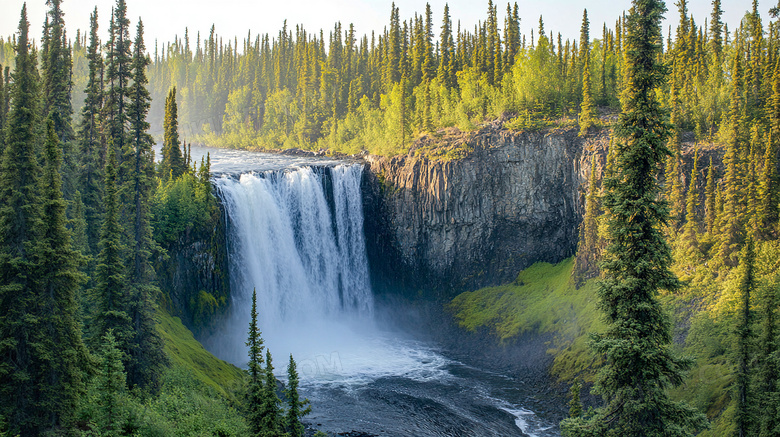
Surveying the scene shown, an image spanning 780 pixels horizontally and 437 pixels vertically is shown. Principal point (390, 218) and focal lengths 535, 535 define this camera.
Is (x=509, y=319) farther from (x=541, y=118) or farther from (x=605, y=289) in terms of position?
(x=605, y=289)

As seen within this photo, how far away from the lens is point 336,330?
169 ft

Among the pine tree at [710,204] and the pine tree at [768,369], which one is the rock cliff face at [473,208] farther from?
the pine tree at [768,369]

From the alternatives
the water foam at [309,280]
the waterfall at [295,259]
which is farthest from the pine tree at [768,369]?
the waterfall at [295,259]

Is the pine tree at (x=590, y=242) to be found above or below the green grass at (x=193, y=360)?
above

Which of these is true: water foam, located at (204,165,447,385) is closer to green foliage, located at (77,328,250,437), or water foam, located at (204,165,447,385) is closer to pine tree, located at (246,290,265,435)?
green foliage, located at (77,328,250,437)

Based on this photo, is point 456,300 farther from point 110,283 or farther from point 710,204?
point 110,283

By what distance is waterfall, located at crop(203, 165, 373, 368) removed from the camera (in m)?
44.8

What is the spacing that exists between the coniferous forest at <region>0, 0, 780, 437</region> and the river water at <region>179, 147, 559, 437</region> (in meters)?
3.63

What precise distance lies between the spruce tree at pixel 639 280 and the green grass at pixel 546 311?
70.9 ft

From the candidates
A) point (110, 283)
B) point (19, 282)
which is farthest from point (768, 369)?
point (19, 282)

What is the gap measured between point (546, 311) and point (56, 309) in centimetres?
3787

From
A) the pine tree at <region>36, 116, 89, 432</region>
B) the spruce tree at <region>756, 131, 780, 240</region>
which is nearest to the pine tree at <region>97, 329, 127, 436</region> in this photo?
the pine tree at <region>36, 116, 89, 432</region>

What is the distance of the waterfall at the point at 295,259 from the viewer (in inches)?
1766

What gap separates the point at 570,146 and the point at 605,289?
36212 millimetres
